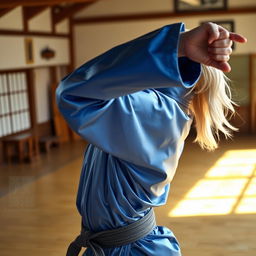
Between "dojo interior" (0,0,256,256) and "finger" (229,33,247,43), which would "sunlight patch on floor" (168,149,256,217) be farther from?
"finger" (229,33,247,43)

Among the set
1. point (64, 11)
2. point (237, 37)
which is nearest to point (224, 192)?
point (237, 37)

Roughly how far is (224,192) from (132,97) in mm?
3948

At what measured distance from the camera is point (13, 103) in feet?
22.6

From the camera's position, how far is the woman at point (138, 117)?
73 cm

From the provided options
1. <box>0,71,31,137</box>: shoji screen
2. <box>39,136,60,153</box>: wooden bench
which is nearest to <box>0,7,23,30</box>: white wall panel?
<box>0,71,31,137</box>: shoji screen

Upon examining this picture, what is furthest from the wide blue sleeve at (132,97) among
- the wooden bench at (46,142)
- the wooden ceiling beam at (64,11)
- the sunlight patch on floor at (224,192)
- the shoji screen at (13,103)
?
the wooden ceiling beam at (64,11)

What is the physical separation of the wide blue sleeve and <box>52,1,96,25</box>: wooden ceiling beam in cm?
734

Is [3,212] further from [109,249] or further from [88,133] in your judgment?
[88,133]

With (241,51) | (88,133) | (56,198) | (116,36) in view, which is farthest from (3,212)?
(241,51)

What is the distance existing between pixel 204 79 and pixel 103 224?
1.39 feet

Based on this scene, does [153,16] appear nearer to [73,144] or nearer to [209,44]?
[73,144]

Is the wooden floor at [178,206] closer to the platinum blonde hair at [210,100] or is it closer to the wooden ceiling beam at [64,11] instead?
the platinum blonde hair at [210,100]

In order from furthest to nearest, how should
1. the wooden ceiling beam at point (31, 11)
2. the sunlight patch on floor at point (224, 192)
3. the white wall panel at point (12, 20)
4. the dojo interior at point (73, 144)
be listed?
1. the wooden ceiling beam at point (31, 11)
2. the white wall panel at point (12, 20)
3. the sunlight patch on floor at point (224, 192)
4. the dojo interior at point (73, 144)

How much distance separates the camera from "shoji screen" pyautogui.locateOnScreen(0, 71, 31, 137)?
21.6ft
